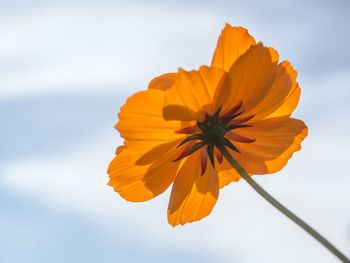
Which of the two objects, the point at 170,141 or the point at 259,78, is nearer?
the point at 259,78

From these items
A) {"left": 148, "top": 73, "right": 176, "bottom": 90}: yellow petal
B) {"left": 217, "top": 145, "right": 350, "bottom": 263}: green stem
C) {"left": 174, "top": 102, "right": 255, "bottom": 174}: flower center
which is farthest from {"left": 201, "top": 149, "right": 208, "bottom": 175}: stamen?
{"left": 217, "top": 145, "right": 350, "bottom": 263}: green stem

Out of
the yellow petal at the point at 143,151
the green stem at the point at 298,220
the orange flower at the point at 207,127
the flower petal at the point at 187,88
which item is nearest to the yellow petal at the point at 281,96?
the orange flower at the point at 207,127

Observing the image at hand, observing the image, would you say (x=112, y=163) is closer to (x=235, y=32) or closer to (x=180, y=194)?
(x=180, y=194)

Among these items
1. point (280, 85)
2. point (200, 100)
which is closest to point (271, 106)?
point (280, 85)

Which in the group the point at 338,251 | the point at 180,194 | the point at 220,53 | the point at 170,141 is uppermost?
the point at 220,53

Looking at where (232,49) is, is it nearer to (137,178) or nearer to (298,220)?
(137,178)

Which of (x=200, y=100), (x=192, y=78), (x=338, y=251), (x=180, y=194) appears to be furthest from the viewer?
(x=180, y=194)

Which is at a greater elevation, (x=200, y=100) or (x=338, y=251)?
(x=200, y=100)

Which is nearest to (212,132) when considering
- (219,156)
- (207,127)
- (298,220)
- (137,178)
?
(207,127)
